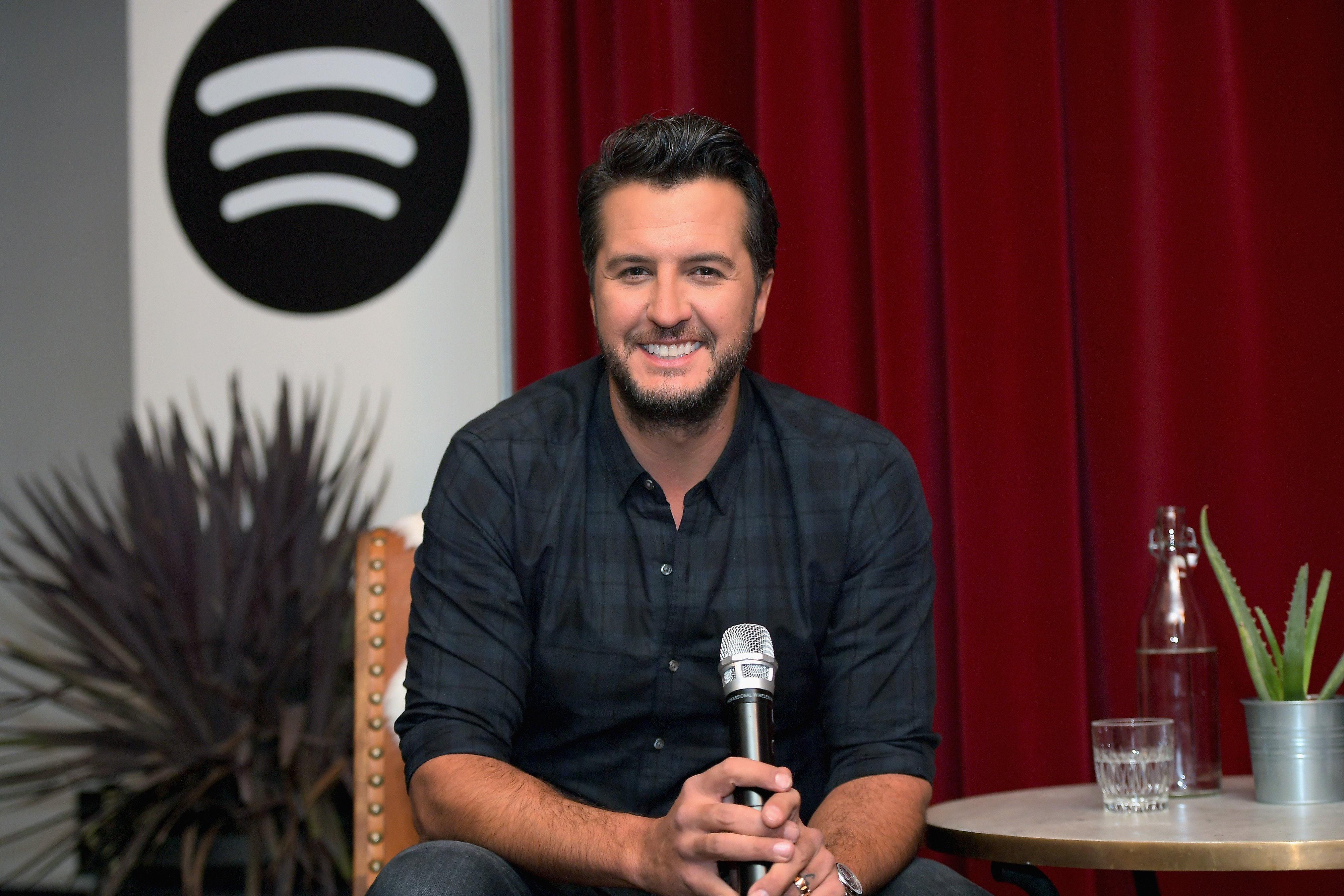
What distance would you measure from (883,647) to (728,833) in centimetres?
48

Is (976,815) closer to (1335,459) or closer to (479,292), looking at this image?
(1335,459)

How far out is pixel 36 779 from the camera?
252 centimetres

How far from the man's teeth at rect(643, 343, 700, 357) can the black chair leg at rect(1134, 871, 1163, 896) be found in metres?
0.90

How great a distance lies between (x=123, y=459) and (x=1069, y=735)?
2.06 metres

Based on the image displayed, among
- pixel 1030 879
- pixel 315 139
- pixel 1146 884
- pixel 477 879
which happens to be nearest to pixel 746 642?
pixel 477 879

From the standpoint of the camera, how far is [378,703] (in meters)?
1.63

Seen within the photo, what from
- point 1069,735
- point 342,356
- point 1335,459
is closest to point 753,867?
Result: point 1069,735

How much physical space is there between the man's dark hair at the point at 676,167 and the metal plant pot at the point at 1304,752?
837mm

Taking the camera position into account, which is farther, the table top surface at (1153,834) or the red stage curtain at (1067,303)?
the red stage curtain at (1067,303)

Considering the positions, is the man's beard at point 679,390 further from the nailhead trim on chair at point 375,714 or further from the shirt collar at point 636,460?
the nailhead trim on chair at point 375,714

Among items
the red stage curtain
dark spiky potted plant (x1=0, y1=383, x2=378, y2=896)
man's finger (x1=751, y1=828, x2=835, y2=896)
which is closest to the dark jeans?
man's finger (x1=751, y1=828, x2=835, y2=896)

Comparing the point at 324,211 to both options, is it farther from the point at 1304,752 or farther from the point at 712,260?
the point at 1304,752

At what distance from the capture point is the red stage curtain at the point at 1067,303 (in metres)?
1.96

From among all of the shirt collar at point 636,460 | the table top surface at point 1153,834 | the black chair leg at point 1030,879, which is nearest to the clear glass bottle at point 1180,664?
the table top surface at point 1153,834
